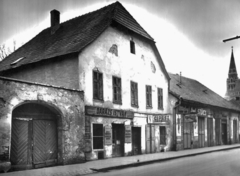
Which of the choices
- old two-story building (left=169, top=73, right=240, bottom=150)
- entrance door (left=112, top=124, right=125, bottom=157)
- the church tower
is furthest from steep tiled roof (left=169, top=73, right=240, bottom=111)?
the church tower

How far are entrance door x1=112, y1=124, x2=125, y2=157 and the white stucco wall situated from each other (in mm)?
1287

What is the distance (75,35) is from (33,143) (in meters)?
8.23

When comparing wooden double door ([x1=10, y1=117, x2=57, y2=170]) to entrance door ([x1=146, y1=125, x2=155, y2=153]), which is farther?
entrance door ([x1=146, y1=125, x2=155, y2=153])

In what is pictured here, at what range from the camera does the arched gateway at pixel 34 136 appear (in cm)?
1177

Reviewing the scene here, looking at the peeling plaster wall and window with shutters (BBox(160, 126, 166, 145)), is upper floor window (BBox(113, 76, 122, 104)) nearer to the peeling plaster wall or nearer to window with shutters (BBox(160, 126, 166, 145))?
the peeling plaster wall

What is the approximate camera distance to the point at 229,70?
91.6 m

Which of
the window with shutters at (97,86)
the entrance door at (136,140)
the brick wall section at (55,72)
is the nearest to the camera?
the brick wall section at (55,72)

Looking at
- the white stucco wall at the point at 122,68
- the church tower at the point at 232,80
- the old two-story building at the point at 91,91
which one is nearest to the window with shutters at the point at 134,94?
the old two-story building at the point at 91,91

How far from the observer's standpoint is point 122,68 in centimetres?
1812

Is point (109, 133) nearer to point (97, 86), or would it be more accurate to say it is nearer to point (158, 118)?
point (97, 86)

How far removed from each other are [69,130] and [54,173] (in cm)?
324

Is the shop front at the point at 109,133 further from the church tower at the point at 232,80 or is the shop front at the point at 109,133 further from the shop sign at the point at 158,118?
the church tower at the point at 232,80

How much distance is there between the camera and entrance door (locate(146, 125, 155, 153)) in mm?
19828

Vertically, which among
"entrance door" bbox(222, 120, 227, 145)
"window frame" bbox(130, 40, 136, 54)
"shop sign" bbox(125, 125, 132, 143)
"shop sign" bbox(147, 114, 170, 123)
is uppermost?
"window frame" bbox(130, 40, 136, 54)
